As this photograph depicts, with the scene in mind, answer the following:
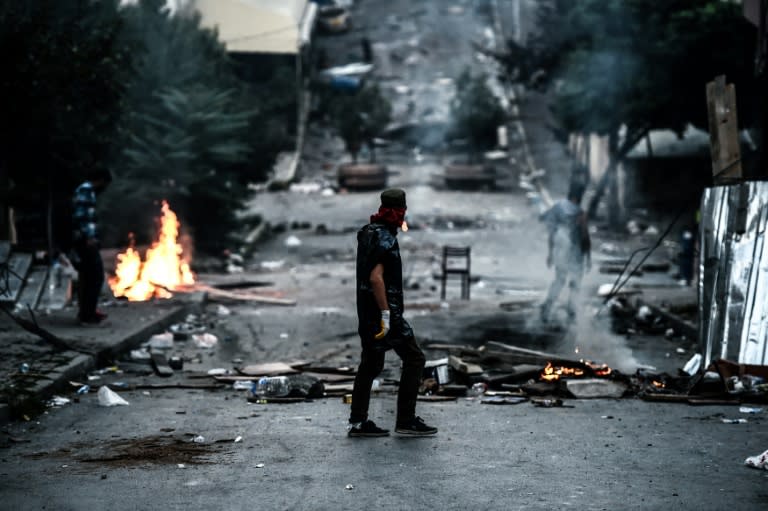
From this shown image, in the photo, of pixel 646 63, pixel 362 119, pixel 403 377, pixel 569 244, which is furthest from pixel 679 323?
pixel 362 119

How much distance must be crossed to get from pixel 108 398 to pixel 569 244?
25.3ft

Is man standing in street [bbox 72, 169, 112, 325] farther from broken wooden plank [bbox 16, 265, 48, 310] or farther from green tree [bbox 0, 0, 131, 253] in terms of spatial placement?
green tree [bbox 0, 0, 131, 253]

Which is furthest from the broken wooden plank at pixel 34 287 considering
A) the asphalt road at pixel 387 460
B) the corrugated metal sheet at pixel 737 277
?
the corrugated metal sheet at pixel 737 277

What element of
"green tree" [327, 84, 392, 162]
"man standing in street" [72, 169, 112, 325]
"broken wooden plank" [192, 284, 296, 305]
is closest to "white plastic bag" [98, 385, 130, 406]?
"man standing in street" [72, 169, 112, 325]

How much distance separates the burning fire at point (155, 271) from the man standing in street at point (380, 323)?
9732mm

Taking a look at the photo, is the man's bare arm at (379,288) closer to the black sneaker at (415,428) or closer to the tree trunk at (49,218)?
the black sneaker at (415,428)

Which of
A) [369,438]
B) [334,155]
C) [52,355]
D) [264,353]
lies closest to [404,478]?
[369,438]

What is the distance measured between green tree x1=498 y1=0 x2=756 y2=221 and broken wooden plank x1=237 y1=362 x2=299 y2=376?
2068cm

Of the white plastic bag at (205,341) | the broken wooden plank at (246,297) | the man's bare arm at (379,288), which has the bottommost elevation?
the white plastic bag at (205,341)

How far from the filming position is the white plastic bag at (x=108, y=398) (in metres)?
9.47

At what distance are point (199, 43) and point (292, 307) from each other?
48.7 ft

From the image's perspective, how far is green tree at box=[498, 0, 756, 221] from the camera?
28.6m

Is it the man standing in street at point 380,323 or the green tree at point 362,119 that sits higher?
the green tree at point 362,119

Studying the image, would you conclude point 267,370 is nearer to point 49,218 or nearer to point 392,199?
point 392,199
